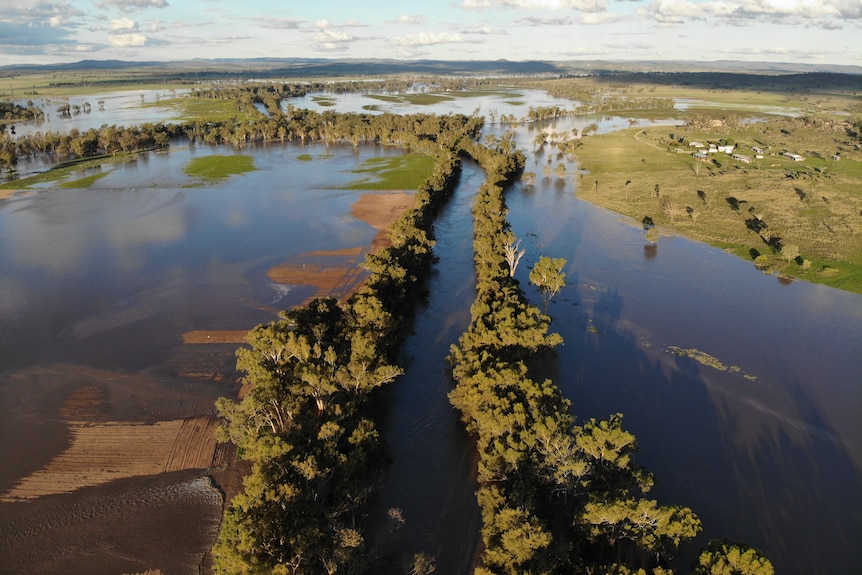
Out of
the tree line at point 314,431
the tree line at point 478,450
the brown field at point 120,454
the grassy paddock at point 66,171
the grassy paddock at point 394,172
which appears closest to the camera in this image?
the tree line at point 314,431

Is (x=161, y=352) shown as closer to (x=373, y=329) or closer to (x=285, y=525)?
(x=373, y=329)

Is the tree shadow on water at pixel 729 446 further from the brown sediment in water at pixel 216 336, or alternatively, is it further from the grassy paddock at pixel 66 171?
the grassy paddock at pixel 66 171

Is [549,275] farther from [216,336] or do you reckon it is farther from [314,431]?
[216,336]

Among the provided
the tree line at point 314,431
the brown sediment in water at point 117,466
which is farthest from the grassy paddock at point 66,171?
the tree line at point 314,431

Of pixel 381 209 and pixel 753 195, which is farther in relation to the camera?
pixel 753 195

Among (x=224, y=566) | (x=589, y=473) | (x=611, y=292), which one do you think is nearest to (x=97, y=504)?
(x=224, y=566)

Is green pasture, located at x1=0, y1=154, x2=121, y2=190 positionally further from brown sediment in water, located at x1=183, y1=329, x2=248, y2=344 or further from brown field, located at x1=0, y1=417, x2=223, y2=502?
brown field, located at x1=0, y1=417, x2=223, y2=502

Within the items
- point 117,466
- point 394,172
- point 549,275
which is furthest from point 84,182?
point 549,275
